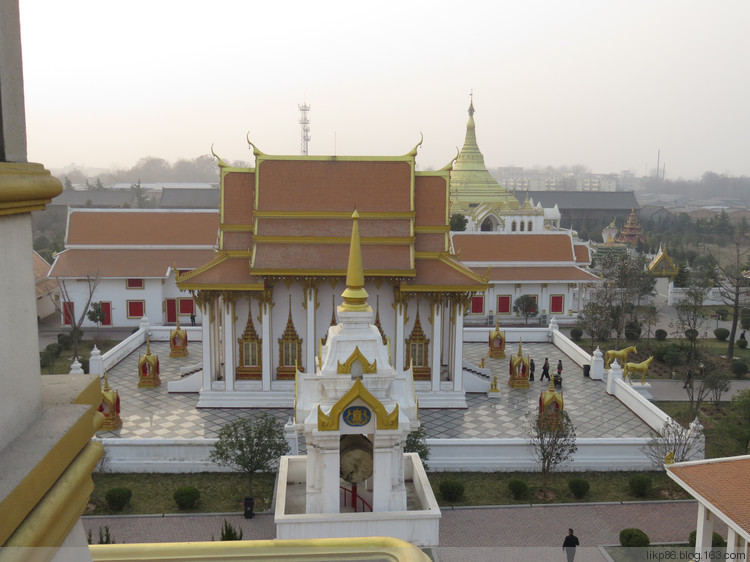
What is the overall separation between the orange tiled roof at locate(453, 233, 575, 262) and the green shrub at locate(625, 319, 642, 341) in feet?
18.8

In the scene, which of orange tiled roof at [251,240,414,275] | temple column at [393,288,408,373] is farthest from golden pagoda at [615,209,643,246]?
orange tiled roof at [251,240,414,275]

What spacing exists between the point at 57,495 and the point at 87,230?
119ft

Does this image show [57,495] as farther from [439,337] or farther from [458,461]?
[439,337]

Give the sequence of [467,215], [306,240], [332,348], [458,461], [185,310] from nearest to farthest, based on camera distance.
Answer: [332,348]
[458,461]
[306,240]
[185,310]
[467,215]

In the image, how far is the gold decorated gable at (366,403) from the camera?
9.80m

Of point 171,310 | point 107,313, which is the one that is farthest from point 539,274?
point 107,313

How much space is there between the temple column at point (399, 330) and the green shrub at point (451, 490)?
6.78m

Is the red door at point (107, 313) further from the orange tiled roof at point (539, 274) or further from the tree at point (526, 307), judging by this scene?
the tree at point (526, 307)

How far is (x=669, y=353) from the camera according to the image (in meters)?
28.2

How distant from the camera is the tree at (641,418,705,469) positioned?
17.4 meters

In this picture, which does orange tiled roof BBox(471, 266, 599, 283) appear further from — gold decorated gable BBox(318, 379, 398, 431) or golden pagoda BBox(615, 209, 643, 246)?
golden pagoda BBox(615, 209, 643, 246)

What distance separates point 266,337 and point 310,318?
1618 mm

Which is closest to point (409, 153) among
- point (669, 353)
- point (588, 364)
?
point (588, 364)

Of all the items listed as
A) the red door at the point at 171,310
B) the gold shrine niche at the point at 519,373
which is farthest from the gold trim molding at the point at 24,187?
the red door at the point at 171,310
